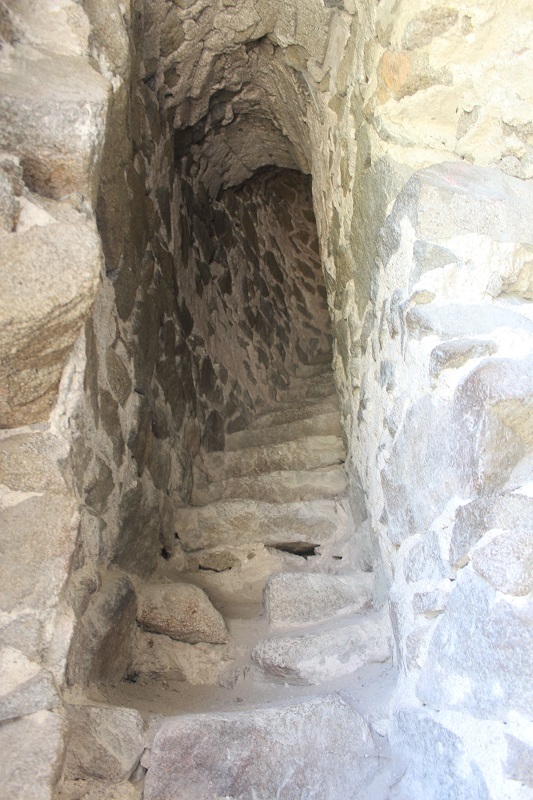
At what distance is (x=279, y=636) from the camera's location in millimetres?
1794

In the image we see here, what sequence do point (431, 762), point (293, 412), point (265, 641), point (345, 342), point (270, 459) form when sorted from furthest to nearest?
point (293, 412) → point (270, 459) → point (345, 342) → point (265, 641) → point (431, 762)

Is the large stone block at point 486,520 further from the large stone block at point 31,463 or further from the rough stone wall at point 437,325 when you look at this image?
the large stone block at point 31,463

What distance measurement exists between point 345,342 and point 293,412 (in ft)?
3.25

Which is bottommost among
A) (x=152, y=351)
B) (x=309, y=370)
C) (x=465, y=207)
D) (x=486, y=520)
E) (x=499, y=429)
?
(x=309, y=370)

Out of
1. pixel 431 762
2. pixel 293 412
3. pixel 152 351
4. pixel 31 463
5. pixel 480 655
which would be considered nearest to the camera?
pixel 480 655

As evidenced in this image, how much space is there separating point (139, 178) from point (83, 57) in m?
0.91

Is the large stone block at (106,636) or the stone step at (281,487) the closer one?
the large stone block at (106,636)

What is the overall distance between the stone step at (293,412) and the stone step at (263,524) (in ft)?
2.29

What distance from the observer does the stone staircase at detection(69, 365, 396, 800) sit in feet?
4.42

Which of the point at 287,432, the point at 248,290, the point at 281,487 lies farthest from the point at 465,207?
the point at 248,290

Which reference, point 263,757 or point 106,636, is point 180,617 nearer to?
point 106,636

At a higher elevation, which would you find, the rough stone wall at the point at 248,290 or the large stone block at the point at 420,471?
the large stone block at the point at 420,471

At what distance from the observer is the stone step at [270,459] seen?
2.64 metres

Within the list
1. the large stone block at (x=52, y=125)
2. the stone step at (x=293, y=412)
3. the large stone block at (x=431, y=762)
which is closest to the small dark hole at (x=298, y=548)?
the stone step at (x=293, y=412)
